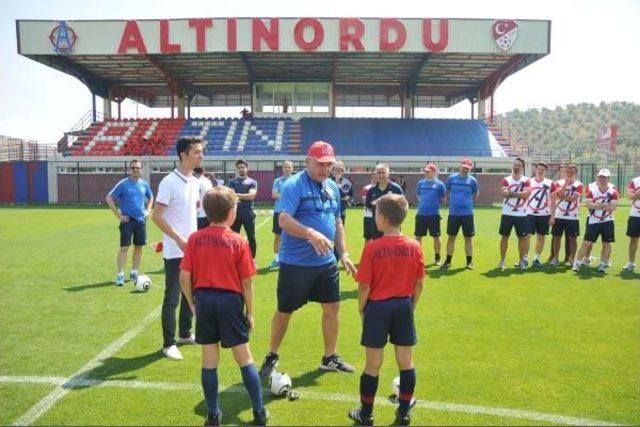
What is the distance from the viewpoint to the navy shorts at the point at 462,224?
1016 centimetres

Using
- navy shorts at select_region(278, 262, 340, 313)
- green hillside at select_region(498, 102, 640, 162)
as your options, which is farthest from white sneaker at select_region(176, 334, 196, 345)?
green hillside at select_region(498, 102, 640, 162)

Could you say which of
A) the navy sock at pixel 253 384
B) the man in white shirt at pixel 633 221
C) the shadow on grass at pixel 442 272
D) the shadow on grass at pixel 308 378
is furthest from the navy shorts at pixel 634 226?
the navy sock at pixel 253 384

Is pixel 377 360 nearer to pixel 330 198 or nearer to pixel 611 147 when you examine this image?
pixel 330 198

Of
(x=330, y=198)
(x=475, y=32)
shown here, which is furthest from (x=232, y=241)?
Result: (x=475, y=32)

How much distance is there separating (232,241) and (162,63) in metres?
34.2

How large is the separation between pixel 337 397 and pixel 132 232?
5980 mm

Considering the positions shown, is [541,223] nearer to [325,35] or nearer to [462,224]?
[462,224]

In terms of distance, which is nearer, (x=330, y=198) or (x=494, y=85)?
(x=330, y=198)

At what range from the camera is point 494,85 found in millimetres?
37812

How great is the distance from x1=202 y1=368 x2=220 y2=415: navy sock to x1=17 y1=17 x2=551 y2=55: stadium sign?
30.0m

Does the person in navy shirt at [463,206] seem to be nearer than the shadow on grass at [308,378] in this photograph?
No

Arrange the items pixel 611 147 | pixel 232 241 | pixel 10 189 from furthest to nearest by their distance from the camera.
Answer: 1. pixel 611 147
2. pixel 10 189
3. pixel 232 241

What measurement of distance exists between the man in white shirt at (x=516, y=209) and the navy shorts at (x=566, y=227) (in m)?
0.80

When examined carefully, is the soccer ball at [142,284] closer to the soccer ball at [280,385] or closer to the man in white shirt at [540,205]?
the soccer ball at [280,385]
